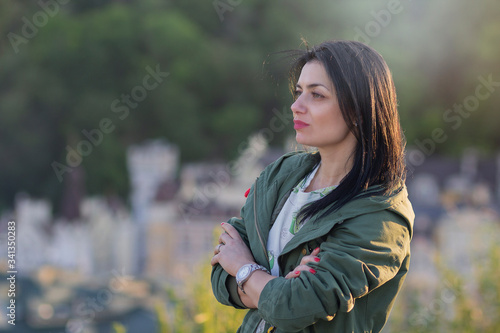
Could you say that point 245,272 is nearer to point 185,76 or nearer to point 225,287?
point 225,287

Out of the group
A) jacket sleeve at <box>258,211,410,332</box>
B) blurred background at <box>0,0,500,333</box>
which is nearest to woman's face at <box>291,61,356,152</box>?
jacket sleeve at <box>258,211,410,332</box>

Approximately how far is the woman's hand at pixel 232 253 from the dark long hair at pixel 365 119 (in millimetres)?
92

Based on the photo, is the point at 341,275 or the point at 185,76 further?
the point at 185,76

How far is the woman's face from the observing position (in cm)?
78

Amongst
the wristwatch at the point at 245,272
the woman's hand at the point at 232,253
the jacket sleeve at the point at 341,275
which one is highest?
the woman's hand at the point at 232,253

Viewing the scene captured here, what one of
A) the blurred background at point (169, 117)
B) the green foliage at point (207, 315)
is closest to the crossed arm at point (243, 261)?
the green foliage at point (207, 315)

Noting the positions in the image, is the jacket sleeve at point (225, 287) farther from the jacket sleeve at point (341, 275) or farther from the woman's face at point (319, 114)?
the woman's face at point (319, 114)

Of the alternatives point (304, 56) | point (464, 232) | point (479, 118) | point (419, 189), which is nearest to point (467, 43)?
point (479, 118)

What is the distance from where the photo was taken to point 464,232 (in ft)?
20.6

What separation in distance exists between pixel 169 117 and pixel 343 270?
11.1 metres

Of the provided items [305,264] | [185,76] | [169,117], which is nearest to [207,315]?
[305,264]

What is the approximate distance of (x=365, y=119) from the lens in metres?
0.77

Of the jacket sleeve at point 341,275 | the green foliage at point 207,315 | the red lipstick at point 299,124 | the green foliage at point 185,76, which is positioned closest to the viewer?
the jacket sleeve at point 341,275

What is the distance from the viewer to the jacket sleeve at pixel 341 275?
2.31 ft
